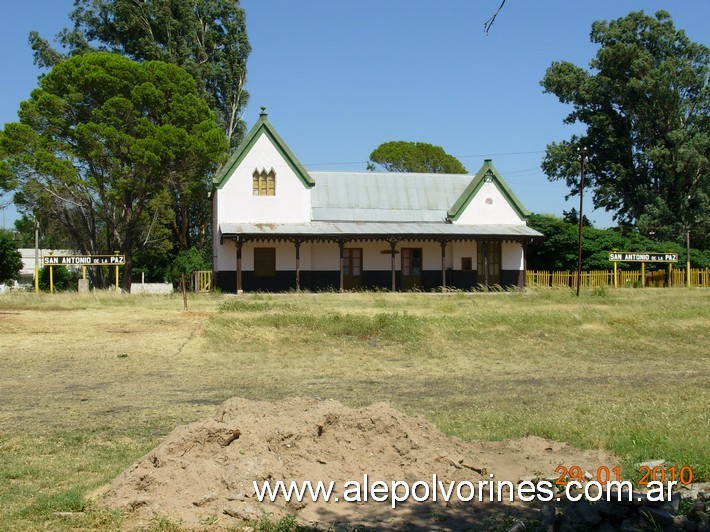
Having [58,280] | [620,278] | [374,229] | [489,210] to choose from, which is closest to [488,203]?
[489,210]

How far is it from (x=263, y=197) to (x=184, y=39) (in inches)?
671

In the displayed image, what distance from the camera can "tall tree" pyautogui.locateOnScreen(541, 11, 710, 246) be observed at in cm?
5297

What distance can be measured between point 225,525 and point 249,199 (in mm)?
33061

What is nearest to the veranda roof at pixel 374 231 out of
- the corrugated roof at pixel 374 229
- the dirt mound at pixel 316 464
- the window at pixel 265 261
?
the corrugated roof at pixel 374 229

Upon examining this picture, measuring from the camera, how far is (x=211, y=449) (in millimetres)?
7848

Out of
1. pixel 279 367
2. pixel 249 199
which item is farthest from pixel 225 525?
pixel 249 199

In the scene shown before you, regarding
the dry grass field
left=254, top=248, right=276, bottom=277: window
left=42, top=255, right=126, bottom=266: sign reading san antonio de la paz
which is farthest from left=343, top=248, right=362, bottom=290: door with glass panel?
left=42, top=255, right=126, bottom=266: sign reading san antonio de la paz

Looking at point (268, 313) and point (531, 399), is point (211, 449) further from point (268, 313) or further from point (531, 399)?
point (268, 313)

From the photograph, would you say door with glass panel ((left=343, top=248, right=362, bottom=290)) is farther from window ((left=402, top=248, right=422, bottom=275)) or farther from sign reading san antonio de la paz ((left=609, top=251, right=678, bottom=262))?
sign reading san antonio de la paz ((left=609, top=251, right=678, bottom=262))

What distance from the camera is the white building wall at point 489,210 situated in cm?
4203

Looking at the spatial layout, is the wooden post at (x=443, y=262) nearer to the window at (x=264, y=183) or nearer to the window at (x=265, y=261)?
the window at (x=265, y=261)

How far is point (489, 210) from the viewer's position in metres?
42.3

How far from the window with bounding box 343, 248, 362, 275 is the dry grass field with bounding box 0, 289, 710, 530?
8.04 m

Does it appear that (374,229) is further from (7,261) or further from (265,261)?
(7,261)
